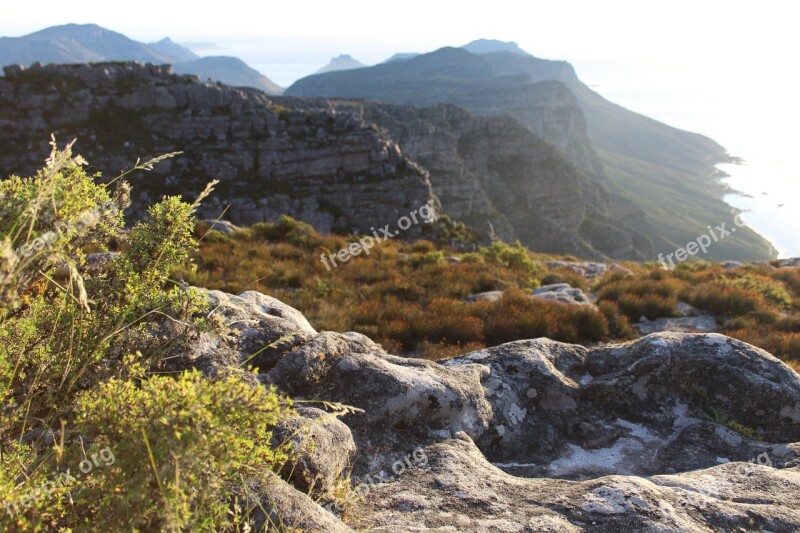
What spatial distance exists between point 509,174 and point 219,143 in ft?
288

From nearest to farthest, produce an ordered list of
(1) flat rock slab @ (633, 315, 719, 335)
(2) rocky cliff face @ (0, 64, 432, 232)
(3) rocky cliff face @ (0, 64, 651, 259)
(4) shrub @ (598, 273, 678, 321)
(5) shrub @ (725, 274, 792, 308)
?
(1) flat rock slab @ (633, 315, 719, 335) → (4) shrub @ (598, 273, 678, 321) → (5) shrub @ (725, 274, 792, 308) → (3) rocky cliff face @ (0, 64, 651, 259) → (2) rocky cliff face @ (0, 64, 432, 232)

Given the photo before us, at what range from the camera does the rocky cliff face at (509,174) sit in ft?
347

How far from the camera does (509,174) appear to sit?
12775 centimetres

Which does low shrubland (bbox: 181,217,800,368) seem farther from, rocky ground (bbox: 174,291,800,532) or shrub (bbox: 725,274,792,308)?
rocky ground (bbox: 174,291,800,532)

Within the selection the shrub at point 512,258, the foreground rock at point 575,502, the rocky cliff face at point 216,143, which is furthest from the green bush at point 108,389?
the rocky cliff face at point 216,143

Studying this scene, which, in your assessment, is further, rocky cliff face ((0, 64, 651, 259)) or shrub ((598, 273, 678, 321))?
rocky cliff face ((0, 64, 651, 259))

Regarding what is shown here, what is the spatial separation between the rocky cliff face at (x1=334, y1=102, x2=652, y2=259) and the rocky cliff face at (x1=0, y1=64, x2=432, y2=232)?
151ft

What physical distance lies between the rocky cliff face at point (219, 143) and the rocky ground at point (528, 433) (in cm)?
4659

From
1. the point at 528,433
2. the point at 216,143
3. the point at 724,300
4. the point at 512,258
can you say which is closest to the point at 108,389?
the point at 528,433

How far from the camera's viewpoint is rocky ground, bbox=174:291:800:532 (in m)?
3.04

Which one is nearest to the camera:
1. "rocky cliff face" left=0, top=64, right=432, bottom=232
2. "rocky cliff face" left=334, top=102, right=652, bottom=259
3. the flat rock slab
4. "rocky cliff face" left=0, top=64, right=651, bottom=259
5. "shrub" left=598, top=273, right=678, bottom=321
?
the flat rock slab

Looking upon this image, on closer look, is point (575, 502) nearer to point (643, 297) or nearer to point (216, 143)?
point (643, 297)

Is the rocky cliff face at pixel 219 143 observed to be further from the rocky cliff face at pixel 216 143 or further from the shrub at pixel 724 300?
the shrub at pixel 724 300

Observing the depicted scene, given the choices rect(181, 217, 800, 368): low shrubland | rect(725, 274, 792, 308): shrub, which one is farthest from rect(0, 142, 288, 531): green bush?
rect(725, 274, 792, 308): shrub
